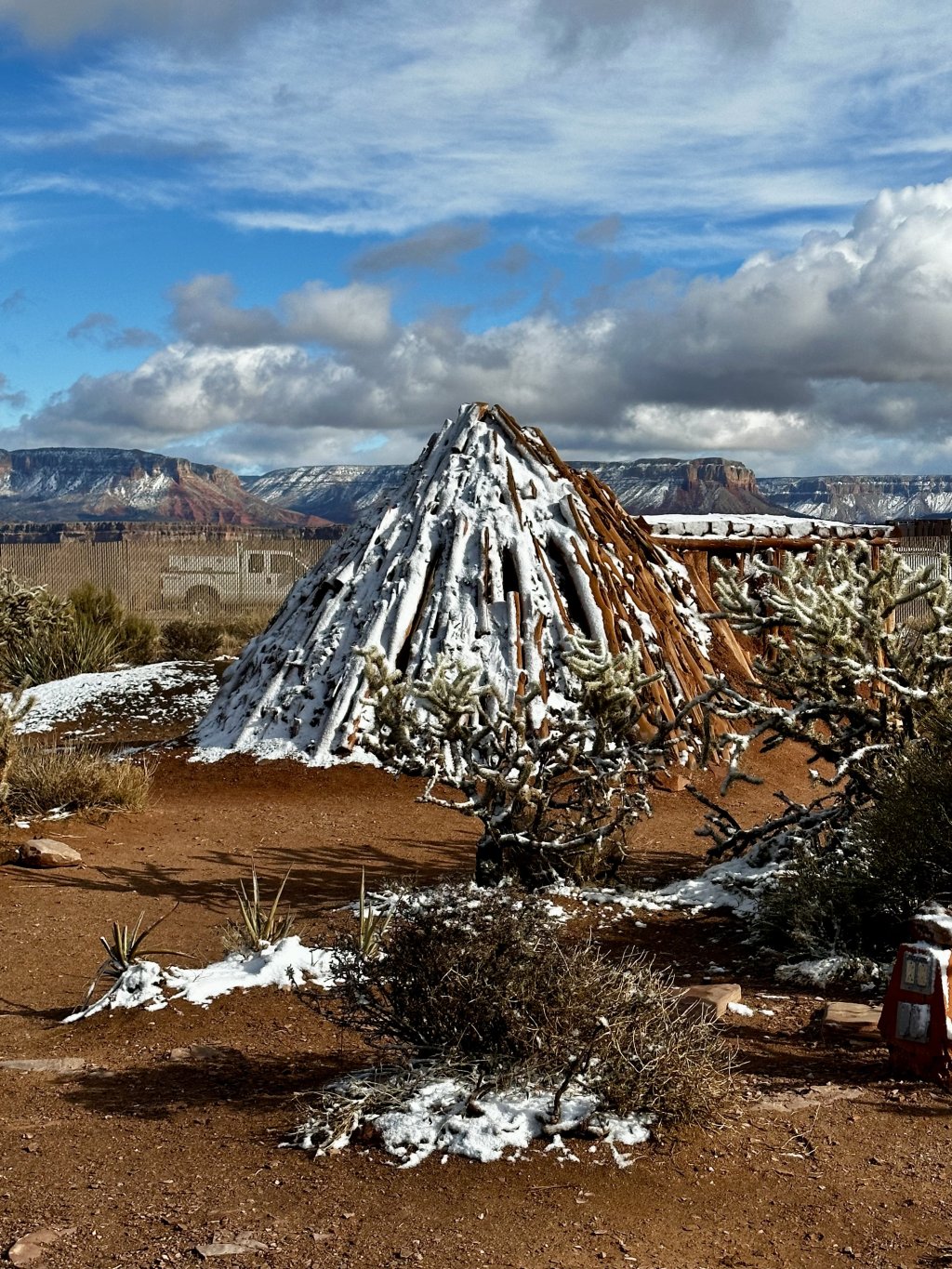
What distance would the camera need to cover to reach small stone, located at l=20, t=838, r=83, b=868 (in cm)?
778

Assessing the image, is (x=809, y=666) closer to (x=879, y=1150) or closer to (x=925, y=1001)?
(x=925, y=1001)

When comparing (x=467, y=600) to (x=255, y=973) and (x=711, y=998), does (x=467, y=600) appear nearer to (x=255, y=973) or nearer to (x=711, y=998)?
(x=255, y=973)

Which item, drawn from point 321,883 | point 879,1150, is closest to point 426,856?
point 321,883

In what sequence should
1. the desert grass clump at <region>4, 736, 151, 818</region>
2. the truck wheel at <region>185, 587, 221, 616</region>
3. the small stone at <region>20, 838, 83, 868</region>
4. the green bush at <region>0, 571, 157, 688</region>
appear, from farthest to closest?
the truck wheel at <region>185, 587, 221, 616</region> < the green bush at <region>0, 571, 157, 688</region> < the desert grass clump at <region>4, 736, 151, 818</region> < the small stone at <region>20, 838, 83, 868</region>

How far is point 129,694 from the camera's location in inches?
554

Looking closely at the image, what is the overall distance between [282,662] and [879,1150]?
8.21 metres

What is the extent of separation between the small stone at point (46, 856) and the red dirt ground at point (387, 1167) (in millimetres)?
1489

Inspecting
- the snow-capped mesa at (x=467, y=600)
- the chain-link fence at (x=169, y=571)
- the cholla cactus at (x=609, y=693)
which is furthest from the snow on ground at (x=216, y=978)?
the chain-link fence at (x=169, y=571)

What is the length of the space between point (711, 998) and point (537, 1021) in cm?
120

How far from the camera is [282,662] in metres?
11.4

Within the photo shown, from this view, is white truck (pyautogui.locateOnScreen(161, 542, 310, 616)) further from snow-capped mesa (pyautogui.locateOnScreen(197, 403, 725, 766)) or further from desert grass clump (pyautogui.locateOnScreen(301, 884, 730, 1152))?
desert grass clump (pyautogui.locateOnScreen(301, 884, 730, 1152))

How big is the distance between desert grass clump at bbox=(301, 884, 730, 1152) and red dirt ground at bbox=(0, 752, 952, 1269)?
18 cm

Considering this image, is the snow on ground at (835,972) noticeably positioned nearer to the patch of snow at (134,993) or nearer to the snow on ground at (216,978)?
the snow on ground at (216,978)

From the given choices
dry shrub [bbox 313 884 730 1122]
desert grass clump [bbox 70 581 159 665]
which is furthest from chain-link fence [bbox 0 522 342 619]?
dry shrub [bbox 313 884 730 1122]
